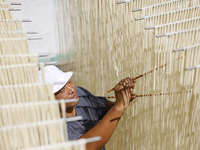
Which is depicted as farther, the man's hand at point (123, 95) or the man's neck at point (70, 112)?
the man's neck at point (70, 112)

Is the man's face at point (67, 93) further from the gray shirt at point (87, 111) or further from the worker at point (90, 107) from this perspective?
the gray shirt at point (87, 111)

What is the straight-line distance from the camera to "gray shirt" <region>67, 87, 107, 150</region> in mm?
1452

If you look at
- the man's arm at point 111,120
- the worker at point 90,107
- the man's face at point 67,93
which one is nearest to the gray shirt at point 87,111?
the worker at point 90,107

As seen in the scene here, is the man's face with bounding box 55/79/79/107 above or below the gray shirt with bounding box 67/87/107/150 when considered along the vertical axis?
above

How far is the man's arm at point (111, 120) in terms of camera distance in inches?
46.2

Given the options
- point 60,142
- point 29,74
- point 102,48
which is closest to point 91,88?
point 102,48

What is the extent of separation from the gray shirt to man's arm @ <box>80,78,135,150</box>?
258 millimetres

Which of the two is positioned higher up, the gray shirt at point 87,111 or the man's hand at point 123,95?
the man's hand at point 123,95

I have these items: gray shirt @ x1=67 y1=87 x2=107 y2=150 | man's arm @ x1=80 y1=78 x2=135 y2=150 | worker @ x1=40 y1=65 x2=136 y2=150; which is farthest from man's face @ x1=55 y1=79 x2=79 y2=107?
man's arm @ x1=80 y1=78 x2=135 y2=150

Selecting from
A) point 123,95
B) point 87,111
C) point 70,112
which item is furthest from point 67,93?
point 123,95

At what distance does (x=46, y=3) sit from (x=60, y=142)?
130 inches

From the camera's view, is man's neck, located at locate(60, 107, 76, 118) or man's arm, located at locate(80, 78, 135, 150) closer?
man's arm, located at locate(80, 78, 135, 150)

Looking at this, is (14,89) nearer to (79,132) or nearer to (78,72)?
(79,132)

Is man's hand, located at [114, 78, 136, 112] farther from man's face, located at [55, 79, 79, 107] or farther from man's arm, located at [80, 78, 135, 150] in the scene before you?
man's face, located at [55, 79, 79, 107]
